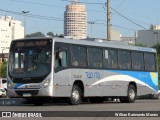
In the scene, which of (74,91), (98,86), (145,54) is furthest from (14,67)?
(145,54)

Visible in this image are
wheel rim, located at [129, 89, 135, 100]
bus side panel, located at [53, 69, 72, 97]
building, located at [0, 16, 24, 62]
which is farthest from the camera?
building, located at [0, 16, 24, 62]

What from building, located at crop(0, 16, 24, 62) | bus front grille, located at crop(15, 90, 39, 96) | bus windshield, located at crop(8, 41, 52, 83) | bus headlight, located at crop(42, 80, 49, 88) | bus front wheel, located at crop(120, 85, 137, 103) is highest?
building, located at crop(0, 16, 24, 62)

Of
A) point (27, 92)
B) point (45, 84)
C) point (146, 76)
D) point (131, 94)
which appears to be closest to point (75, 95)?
point (45, 84)

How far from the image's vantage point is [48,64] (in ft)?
79.2

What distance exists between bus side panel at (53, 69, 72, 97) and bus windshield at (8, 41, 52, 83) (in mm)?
665

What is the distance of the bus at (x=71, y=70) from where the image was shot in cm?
2422

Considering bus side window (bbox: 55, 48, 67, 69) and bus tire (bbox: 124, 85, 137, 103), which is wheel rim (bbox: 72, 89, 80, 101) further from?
bus tire (bbox: 124, 85, 137, 103)

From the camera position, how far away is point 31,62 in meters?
24.4

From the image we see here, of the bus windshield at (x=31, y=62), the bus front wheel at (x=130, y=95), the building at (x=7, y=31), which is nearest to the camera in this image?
the bus windshield at (x=31, y=62)

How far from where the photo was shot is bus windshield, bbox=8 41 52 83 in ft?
79.3

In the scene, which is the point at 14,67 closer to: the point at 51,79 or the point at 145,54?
the point at 51,79

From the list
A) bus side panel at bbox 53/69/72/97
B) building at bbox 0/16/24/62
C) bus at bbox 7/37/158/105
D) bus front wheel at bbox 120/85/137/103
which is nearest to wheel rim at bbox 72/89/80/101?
bus at bbox 7/37/158/105

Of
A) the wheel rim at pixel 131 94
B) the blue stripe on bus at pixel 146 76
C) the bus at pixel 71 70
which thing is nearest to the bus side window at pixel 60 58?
the bus at pixel 71 70

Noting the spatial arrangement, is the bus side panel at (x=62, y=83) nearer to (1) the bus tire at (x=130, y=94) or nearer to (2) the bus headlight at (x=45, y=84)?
(2) the bus headlight at (x=45, y=84)
